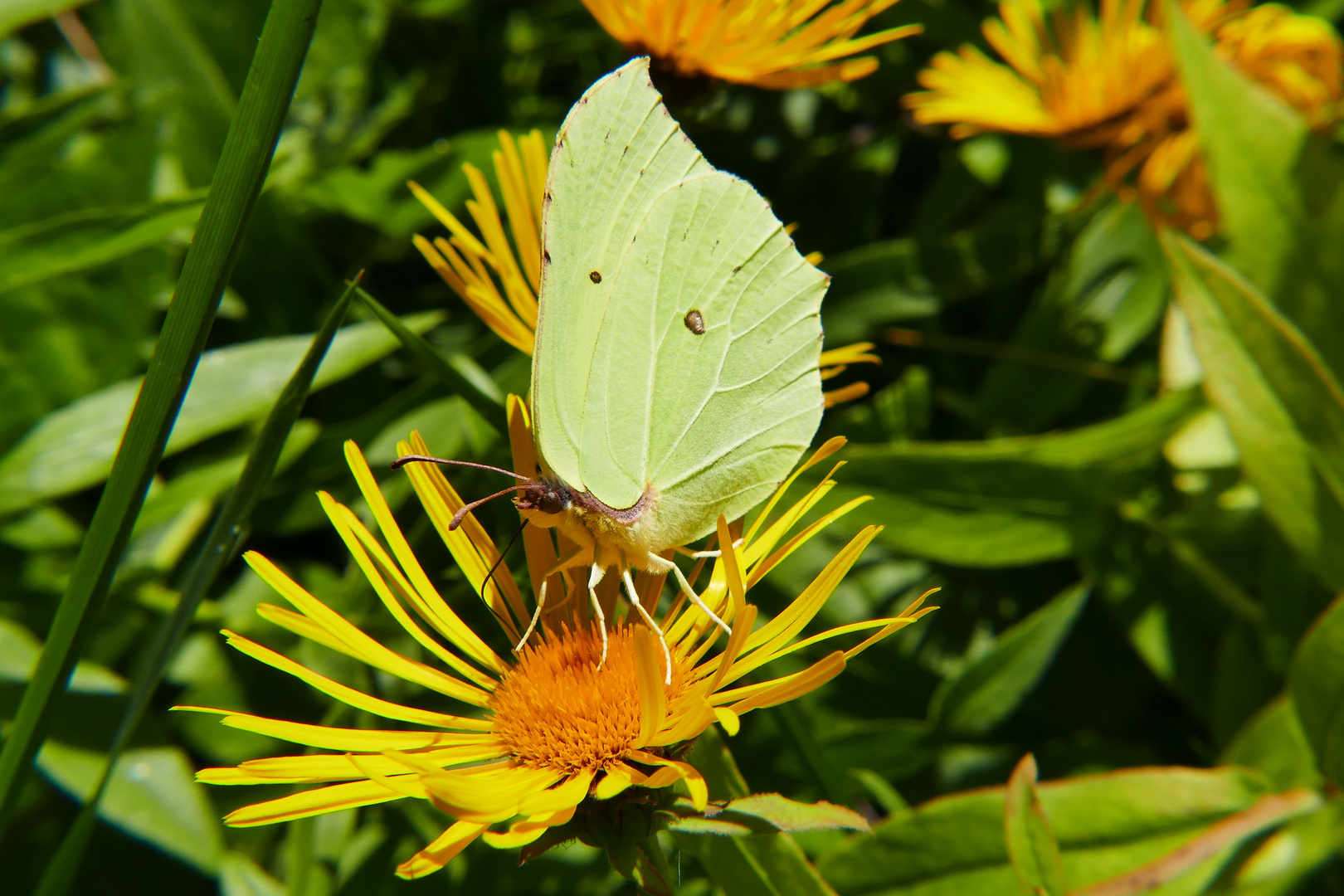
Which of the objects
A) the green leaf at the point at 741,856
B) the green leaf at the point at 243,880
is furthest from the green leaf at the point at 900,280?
the green leaf at the point at 243,880

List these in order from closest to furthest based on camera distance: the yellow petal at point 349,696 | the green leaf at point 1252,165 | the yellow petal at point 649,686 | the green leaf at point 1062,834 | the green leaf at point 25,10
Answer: the yellow petal at point 649,686 → the yellow petal at point 349,696 → the green leaf at point 1062,834 → the green leaf at point 1252,165 → the green leaf at point 25,10

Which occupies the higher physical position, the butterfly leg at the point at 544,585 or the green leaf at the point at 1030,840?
the butterfly leg at the point at 544,585

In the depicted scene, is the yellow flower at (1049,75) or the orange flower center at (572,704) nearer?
the orange flower center at (572,704)

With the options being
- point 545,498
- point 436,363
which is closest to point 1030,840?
point 545,498

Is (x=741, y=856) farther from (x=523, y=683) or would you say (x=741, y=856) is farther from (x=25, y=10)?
(x=25, y=10)

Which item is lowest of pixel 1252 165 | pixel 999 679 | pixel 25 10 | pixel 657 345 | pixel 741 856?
pixel 999 679

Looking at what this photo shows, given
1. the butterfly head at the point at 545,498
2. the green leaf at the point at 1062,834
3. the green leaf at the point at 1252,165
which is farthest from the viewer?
the green leaf at the point at 1252,165

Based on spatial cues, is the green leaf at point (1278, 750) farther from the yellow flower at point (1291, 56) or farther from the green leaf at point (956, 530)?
the yellow flower at point (1291, 56)
